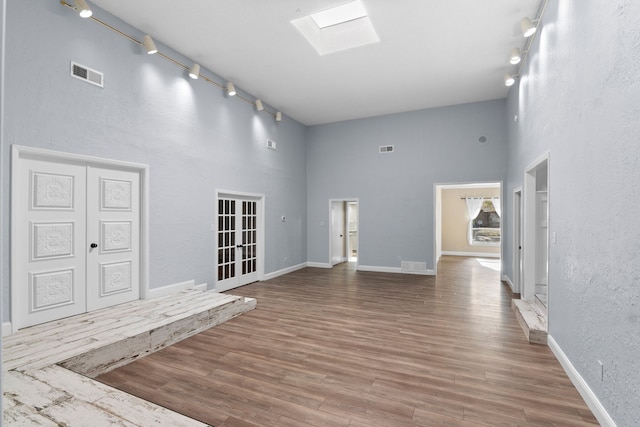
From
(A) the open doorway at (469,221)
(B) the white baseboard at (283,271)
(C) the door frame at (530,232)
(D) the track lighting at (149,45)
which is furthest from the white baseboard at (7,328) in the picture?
(A) the open doorway at (469,221)

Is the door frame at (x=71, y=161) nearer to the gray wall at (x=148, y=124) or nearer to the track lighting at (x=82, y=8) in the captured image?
the gray wall at (x=148, y=124)

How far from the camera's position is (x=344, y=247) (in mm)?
9984

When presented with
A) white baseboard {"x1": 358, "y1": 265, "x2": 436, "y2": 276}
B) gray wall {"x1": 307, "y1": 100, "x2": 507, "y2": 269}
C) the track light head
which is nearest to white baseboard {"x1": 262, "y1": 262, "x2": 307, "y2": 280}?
gray wall {"x1": 307, "y1": 100, "x2": 507, "y2": 269}

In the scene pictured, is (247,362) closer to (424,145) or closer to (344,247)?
(424,145)

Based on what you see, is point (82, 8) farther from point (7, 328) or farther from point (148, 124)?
point (7, 328)

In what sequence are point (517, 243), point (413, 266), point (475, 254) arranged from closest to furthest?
point (517, 243) < point (413, 266) < point (475, 254)

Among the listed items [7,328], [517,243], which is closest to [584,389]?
[517,243]

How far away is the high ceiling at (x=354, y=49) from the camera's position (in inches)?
161

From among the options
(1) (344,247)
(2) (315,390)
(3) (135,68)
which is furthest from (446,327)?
(1) (344,247)

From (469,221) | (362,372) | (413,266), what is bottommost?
(362,372)

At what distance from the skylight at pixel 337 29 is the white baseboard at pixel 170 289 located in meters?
4.02

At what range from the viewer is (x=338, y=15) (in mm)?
4742

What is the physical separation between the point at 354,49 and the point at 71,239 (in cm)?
449

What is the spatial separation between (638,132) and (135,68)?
16.9 feet
